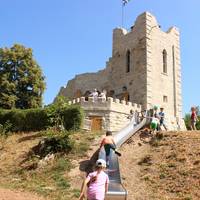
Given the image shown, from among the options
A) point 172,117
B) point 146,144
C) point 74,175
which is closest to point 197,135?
point 146,144

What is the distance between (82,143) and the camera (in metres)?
22.2

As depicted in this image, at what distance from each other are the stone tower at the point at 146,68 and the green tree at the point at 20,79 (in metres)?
7.29

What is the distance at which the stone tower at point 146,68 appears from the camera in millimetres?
36166

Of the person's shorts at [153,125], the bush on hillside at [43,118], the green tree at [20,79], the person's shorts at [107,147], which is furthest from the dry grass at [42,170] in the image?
the green tree at [20,79]

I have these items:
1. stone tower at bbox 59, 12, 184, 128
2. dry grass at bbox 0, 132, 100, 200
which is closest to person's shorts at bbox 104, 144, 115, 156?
dry grass at bbox 0, 132, 100, 200

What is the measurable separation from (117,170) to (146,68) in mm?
20759

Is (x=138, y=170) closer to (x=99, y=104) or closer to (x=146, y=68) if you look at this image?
(x=99, y=104)

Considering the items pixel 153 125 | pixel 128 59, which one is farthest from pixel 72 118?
pixel 128 59

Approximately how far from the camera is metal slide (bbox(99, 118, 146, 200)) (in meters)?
13.6

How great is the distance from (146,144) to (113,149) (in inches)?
243

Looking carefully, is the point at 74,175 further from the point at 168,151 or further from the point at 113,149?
the point at 168,151

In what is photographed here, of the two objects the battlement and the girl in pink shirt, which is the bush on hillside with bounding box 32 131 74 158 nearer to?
the battlement

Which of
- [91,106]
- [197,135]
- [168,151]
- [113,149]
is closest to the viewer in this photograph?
[113,149]

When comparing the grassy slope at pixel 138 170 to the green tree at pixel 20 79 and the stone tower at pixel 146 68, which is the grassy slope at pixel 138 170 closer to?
the green tree at pixel 20 79
